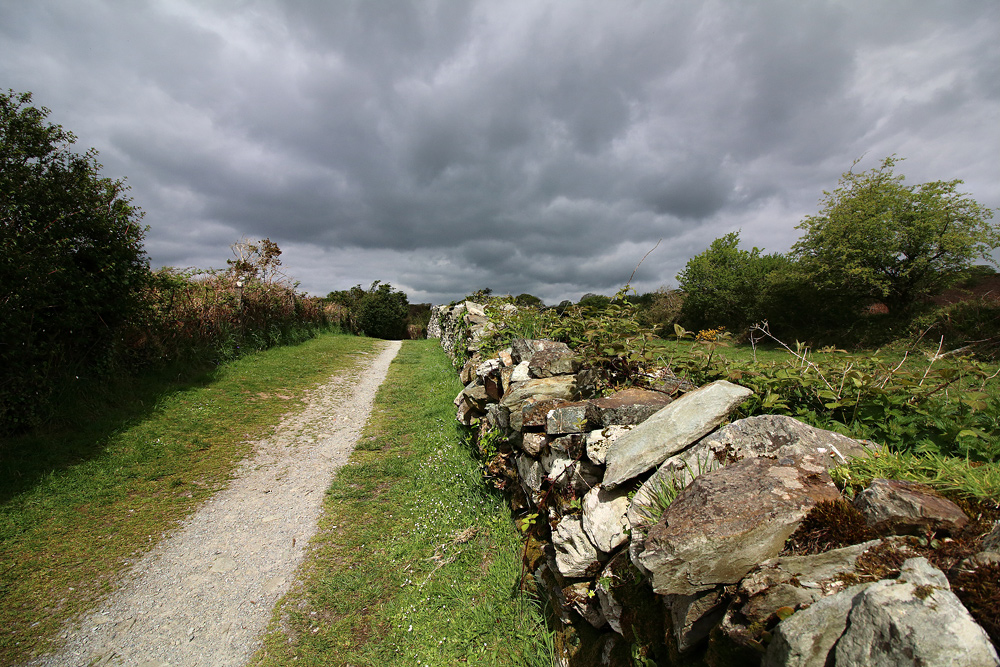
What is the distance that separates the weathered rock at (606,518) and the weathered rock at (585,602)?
1.21 ft

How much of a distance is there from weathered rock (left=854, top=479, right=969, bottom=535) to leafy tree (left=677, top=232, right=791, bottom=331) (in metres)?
19.0

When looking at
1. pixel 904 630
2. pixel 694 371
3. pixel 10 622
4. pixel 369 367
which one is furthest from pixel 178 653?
pixel 369 367

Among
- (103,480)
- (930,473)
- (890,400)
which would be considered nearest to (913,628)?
(930,473)

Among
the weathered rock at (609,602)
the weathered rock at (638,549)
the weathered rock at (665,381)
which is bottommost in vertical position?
the weathered rock at (609,602)

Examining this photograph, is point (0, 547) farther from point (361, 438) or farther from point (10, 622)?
point (361, 438)

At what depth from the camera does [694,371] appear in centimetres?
359

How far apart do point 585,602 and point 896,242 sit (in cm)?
1942

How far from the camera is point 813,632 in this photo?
1.24 meters

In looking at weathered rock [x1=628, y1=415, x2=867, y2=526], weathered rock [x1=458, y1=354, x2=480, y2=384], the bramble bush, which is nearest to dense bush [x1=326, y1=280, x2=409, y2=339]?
the bramble bush

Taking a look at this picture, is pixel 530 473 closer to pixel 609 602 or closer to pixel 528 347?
pixel 609 602

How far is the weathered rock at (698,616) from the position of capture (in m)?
1.71

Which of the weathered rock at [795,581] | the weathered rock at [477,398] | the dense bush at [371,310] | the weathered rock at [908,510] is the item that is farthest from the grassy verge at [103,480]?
the dense bush at [371,310]

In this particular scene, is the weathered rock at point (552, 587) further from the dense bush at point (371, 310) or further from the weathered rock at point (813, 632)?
the dense bush at point (371, 310)

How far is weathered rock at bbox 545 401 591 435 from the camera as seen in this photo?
348 cm
